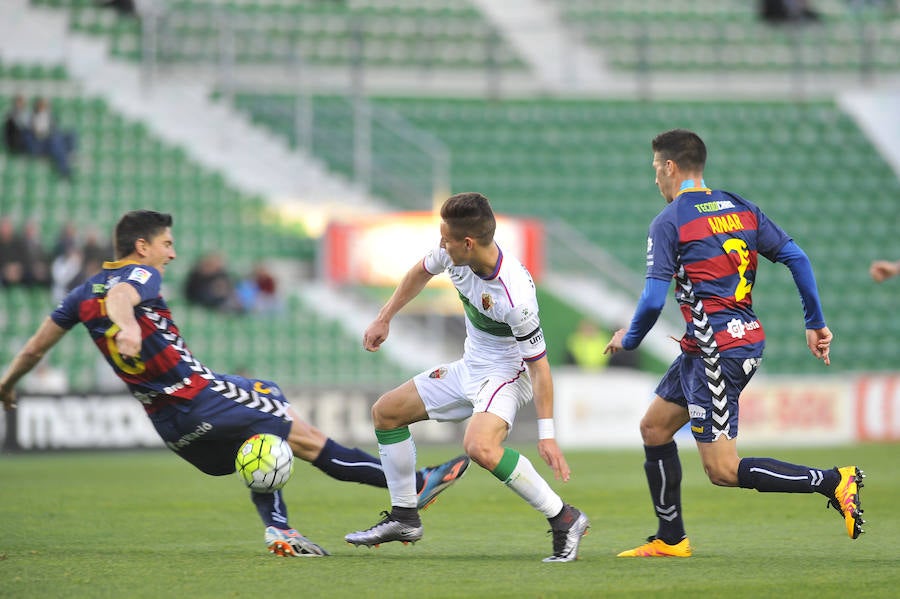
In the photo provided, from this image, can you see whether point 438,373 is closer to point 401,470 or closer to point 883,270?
point 401,470

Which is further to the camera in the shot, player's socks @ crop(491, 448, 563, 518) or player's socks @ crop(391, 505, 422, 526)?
player's socks @ crop(391, 505, 422, 526)

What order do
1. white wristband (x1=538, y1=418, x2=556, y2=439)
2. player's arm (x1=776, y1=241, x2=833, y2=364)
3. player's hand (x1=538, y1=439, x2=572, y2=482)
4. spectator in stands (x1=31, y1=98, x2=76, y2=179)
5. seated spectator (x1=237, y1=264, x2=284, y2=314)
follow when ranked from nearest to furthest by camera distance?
1. player's hand (x1=538, y1=439, x2=572, y2=482)
2. white wristband (x1=538, y1=418, x2=556, y2=439)
3. player's arm (x1=776, y1=241, x2=833, y2=364)
4. seated spectator (x1=237, y1=264, x2=284, y2=314)
5. spectator in stands (x1=31, y1=98, x2=76, y2=179)

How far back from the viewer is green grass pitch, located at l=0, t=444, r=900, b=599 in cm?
615

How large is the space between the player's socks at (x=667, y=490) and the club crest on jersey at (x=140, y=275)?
290 centimetres

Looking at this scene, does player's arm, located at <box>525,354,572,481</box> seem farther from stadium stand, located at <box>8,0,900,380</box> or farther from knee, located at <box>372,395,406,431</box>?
stadium stand, located at <box>8,0,900,380</box>

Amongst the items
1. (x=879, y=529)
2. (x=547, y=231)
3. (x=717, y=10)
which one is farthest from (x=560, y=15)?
(x=879, y=529)

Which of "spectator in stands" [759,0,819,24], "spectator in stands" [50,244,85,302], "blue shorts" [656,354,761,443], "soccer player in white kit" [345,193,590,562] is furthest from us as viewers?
"spectator in stands" [759,0,819,24]

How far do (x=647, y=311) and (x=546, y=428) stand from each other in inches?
31.8

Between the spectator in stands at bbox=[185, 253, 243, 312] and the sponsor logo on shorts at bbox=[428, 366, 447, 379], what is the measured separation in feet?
43.4

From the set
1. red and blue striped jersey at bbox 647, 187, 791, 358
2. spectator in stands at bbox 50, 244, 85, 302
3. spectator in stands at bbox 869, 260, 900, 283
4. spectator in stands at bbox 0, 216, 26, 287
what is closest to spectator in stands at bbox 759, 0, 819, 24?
spectator in stands at bbox 50, 244, 85, 302

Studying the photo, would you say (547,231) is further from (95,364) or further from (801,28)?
(801,28)

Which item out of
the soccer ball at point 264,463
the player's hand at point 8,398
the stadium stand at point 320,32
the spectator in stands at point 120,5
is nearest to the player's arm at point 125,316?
the soccer ball at point 264,463

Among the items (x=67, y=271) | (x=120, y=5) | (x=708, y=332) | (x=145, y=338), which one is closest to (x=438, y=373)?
(x=708, y=332)

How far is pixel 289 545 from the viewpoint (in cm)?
733
